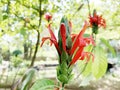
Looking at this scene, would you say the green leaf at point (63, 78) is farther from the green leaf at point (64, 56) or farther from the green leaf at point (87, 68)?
the green leaf at point (87, 68)

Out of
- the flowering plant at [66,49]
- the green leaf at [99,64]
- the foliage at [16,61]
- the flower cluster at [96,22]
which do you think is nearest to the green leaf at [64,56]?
the flowering plant at [66,49]

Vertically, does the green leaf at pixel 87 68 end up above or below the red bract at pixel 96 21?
below

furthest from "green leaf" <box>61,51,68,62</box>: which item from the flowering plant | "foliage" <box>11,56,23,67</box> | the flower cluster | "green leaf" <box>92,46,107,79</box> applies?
"foliage" <box>11,56,23,67</box>

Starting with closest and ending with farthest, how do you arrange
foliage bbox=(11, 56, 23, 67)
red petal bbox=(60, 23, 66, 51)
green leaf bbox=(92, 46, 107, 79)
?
red petal bbox=(60, 23, 66, 51) → green leaf bbox=(92, 46, 107, 79) → foliage bbox=(11, 56, 23, 67)

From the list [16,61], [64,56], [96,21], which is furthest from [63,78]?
[16,61]

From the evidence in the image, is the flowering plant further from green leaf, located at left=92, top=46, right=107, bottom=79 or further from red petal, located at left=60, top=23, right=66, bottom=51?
green leaf, located at left=92, top=46, right=107, bottom=79

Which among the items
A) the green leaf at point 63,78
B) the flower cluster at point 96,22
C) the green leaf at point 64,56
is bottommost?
the green leaf at point 63,78

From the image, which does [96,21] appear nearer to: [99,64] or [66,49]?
[99,64]

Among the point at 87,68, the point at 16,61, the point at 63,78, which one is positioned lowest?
the point at 16,61

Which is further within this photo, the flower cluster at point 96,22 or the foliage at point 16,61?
the foliage at point 16,61

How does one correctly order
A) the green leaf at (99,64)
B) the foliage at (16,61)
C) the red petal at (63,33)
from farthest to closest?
the foliage at (16,61)
the green leaf at (99,64)
the red petal at (63,33)

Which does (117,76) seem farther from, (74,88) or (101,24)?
(101,24)

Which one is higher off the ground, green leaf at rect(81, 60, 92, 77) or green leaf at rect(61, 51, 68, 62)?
green leaf at rect(61, 51, 68, 62)

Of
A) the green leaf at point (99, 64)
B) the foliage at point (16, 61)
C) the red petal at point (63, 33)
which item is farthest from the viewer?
the foliage at point (16, 61)
